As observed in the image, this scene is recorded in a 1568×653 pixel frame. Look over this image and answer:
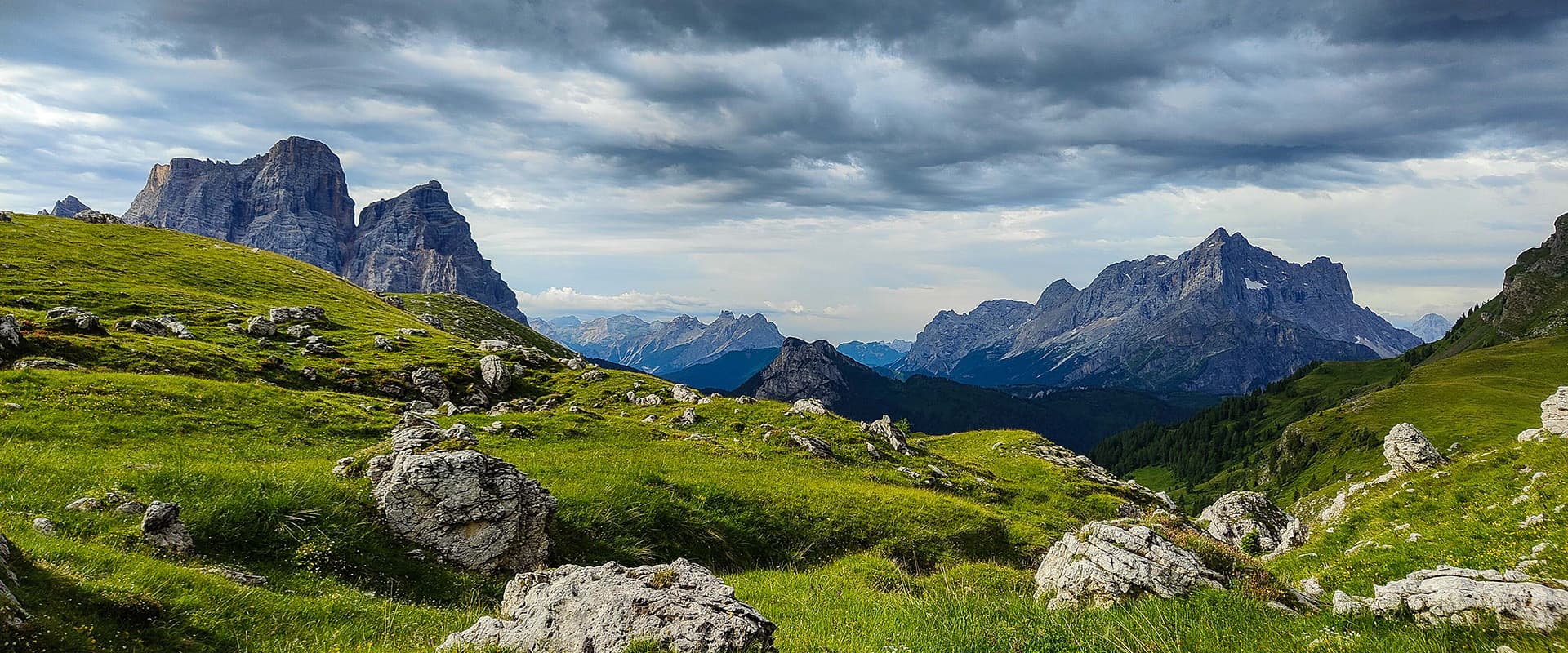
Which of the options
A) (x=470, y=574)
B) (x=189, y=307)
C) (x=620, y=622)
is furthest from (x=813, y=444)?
(x=189, y=307)

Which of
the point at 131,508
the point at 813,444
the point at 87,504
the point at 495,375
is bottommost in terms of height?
the point at 813,444

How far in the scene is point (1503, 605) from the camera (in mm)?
8195

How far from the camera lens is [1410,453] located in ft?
115

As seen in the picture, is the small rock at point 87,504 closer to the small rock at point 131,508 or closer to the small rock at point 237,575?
the small rock at point 131,508

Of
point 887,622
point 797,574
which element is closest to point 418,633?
point 887,622

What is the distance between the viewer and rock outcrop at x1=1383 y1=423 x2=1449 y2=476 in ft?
112

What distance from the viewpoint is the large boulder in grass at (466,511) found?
1697cm

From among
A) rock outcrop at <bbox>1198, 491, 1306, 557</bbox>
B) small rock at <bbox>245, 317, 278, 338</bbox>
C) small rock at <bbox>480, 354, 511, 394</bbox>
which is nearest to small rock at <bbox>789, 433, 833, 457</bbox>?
rock outcrop at <bbox>1198, 491, 1306, 557</bbox>

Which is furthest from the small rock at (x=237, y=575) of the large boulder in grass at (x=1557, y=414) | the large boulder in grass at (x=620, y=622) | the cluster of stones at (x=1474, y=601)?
the large boulder in grass at (x=1557, y=414)

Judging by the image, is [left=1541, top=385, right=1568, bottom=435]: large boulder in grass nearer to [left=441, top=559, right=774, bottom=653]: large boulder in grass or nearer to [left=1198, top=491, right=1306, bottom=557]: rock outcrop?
[left=1198, top=491, right=1306, bottom=557]: rock outcrop

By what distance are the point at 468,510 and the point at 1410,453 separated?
47081 mm

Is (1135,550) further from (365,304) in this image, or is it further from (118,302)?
(365,304)

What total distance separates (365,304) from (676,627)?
126552 mm

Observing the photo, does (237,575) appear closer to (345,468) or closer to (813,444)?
(345,468)
